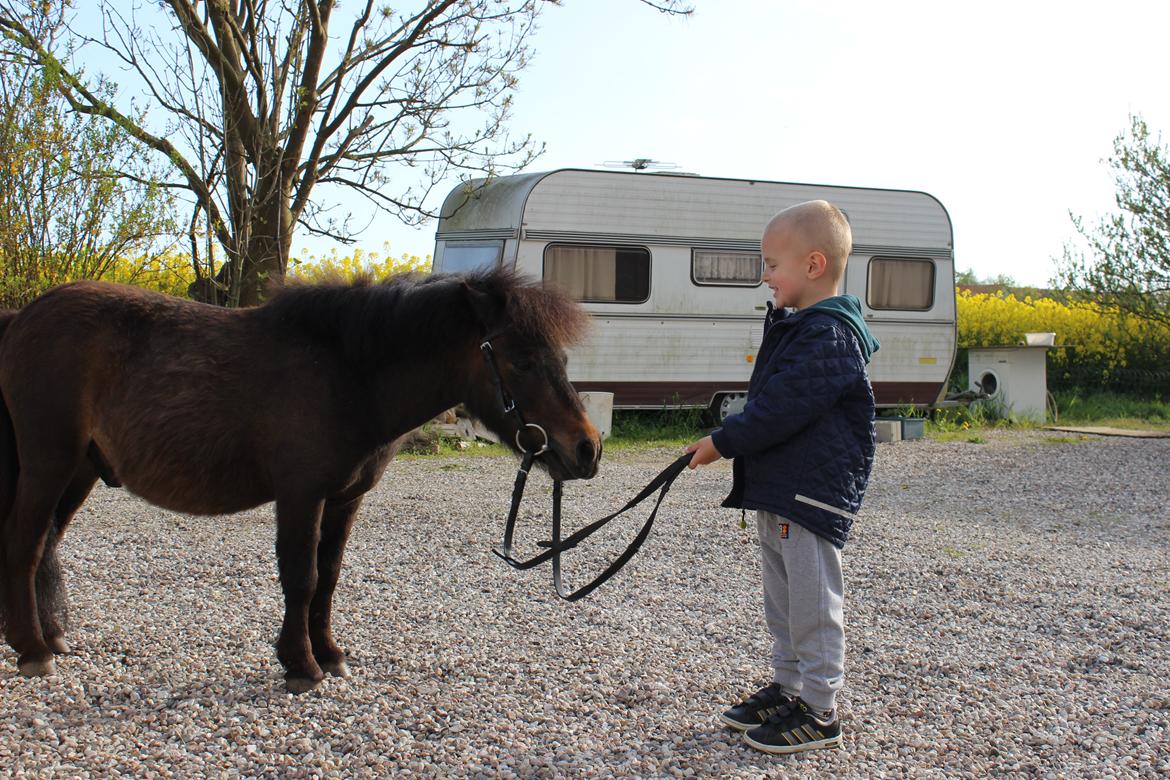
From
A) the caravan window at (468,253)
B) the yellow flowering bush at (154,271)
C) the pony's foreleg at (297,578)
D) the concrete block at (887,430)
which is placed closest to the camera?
the pony's foreleg at (297,578)

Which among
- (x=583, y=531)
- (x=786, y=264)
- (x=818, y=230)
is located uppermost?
(x=818, y=230)

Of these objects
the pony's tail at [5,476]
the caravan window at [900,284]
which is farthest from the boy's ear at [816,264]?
the caravan window at [900,284]

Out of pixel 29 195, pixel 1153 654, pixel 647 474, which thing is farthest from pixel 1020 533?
pixel 29 195

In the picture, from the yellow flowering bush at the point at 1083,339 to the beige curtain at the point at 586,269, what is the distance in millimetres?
8522

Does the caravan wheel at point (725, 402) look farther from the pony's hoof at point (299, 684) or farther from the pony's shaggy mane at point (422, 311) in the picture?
the pony's hoof at point (299, 684)

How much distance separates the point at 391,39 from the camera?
10992mm

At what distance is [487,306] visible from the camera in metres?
3.47

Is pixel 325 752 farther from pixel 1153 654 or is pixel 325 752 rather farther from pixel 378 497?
pixel 378 497

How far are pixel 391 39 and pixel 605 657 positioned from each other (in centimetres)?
896

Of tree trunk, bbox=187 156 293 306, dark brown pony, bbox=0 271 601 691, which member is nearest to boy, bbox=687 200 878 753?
dark brown pony, bbox=0 271 601 691

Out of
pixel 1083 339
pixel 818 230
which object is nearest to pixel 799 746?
pixel 818 230

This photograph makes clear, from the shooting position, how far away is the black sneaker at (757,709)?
10.9 feet

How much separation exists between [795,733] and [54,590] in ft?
10.3

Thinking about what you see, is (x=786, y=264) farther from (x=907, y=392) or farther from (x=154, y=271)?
(x=907, y=392)
